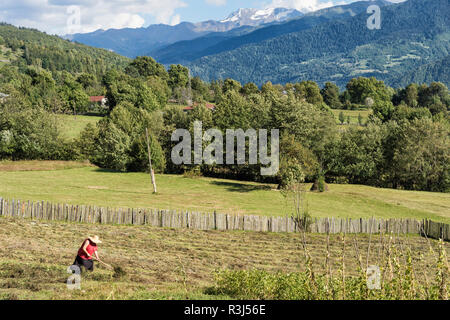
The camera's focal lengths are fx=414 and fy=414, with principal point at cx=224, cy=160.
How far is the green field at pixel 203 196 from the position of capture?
41062 mm

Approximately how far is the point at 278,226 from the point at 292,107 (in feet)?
100

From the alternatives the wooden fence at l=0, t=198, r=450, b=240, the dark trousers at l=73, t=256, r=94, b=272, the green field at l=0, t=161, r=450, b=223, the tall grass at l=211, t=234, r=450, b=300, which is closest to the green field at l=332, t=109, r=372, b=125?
the green field at l=0, t=161, r=450, b=223

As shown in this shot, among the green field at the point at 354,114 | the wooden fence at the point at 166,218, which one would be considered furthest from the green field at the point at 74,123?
the green field at the point at 354,114

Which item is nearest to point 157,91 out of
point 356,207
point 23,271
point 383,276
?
point 356,207

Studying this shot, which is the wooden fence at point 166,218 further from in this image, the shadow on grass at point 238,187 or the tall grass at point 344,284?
the shadow on grass at point 238,187

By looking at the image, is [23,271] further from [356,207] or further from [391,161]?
[391,161]

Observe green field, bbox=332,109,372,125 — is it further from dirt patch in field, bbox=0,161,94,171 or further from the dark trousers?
the dark trousers

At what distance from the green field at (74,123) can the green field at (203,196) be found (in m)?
22.2

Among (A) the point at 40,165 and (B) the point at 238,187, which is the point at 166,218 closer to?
(B) the point at 238,187

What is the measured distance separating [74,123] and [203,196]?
2477 inches

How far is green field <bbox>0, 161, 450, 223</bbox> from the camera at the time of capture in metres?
41.1

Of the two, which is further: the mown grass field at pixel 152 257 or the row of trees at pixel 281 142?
the row of trees at pixel 281 142

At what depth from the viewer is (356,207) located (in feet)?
143

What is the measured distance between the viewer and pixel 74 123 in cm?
9981
